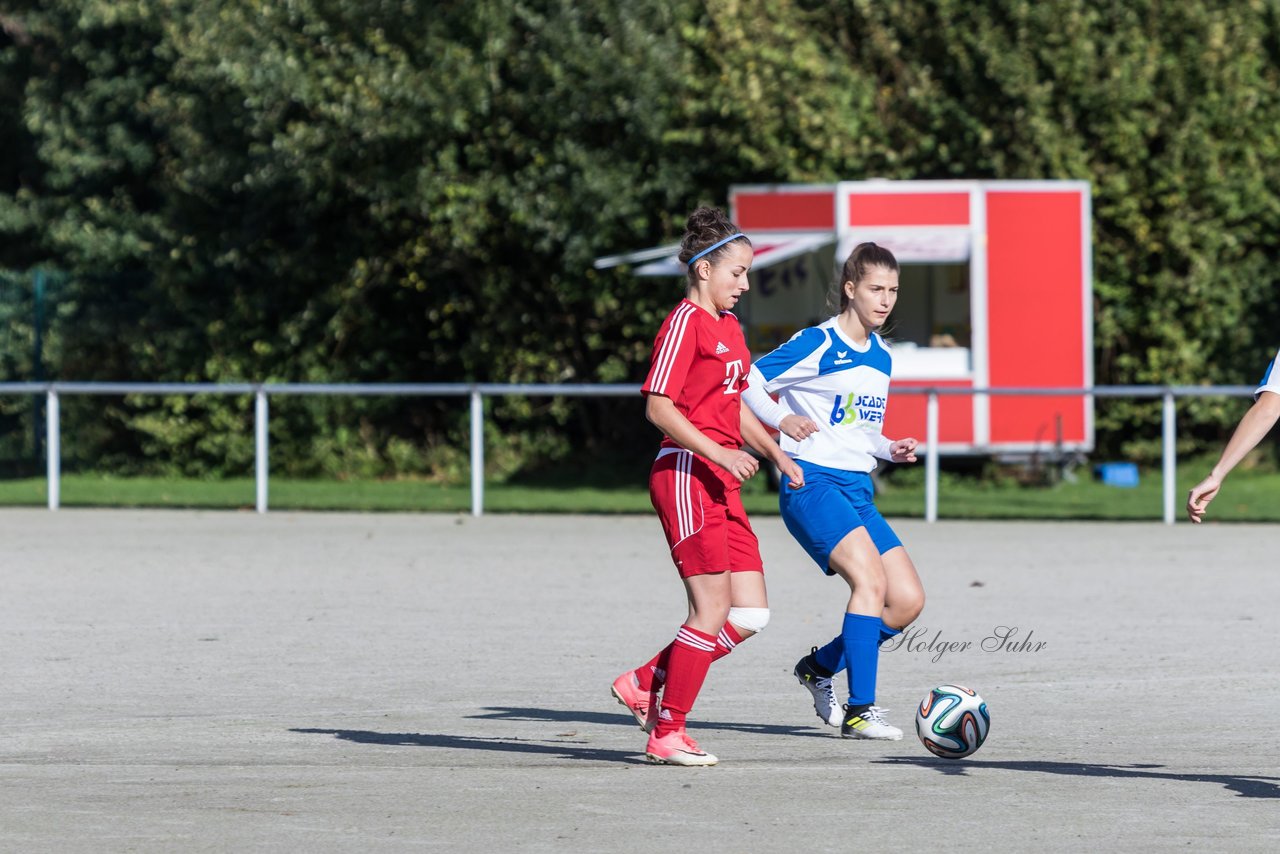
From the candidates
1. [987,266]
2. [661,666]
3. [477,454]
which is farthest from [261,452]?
[661,666]

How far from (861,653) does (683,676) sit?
0.77 meters

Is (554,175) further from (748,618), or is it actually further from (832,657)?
(748,618)

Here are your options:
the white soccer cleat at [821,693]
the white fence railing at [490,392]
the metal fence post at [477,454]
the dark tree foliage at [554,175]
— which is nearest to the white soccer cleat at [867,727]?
the white soccer cleat at [821,693]

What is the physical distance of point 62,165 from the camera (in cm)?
2727

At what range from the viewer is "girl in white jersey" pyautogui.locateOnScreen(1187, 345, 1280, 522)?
5766 mm

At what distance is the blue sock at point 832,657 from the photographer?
23.4 ft

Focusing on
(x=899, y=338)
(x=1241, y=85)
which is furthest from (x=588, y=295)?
(x=1241, y=85)

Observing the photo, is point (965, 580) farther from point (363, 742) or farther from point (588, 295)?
point (588, 295)

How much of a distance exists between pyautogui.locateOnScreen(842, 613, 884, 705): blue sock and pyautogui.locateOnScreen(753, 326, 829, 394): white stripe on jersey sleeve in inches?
33.6

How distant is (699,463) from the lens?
6.55m

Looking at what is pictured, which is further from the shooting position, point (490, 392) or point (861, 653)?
point (490, 392)

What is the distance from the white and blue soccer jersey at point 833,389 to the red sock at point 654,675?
2.96 feet

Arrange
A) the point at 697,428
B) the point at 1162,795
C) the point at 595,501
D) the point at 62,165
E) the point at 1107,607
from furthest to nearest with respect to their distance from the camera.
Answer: the point at 62,165
the point at 595,501
the point at 1107,607
the point at 697,428
the point at 1162,795

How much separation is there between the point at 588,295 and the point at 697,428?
16.1 meters
